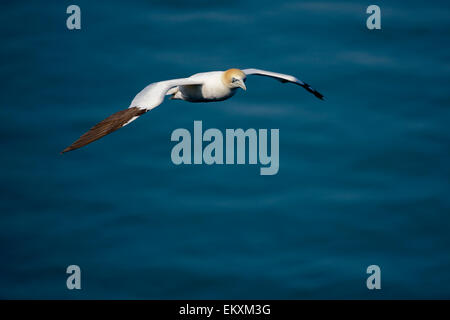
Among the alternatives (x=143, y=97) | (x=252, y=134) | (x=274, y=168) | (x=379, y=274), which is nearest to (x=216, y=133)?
(x=252, y=134)

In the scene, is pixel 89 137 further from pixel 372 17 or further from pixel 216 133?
pixel 372 17

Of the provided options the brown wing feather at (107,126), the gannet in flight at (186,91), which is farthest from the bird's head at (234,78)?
the brown wing feather at (107,126)

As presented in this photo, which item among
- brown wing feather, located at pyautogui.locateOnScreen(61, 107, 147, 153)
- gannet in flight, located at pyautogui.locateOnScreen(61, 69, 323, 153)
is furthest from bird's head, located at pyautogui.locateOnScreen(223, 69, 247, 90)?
brown wing feather, located at pyautogui.locateOnScreen(61, 107, 147, 153)

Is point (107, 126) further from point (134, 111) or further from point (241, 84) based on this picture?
point (241, 84)

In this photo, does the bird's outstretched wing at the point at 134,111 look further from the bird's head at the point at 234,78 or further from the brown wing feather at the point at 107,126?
the bird's head at the point at 234,78

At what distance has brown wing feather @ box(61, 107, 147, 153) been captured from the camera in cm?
1801

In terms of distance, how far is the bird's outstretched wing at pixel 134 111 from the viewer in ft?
60.4

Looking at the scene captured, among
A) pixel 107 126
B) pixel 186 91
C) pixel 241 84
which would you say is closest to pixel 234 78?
pixel 241 84

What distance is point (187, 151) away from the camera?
4897cm

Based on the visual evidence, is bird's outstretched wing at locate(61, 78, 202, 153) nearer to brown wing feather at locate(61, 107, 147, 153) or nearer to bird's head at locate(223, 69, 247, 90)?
brown wing feather at locate(61, 107, 147, 153)

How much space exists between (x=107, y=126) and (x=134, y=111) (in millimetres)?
1021

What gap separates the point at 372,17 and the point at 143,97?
146ft
